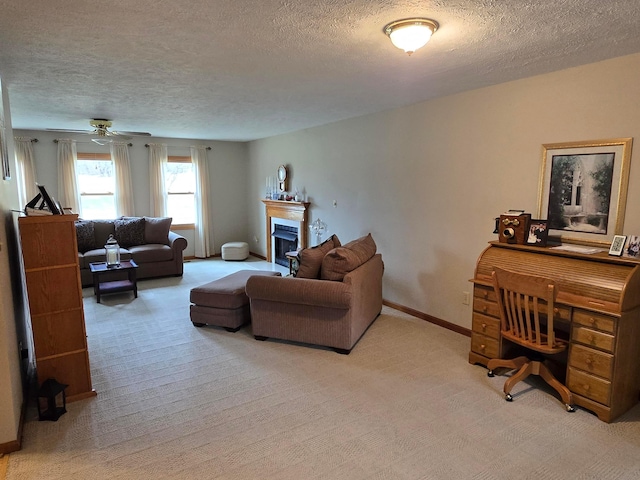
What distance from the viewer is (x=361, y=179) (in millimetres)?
4969

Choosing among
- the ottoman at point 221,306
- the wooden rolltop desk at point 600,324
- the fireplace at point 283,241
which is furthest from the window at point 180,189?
the wooden rolltop desk at point 600,324

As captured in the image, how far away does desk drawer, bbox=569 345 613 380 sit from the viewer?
240 cm

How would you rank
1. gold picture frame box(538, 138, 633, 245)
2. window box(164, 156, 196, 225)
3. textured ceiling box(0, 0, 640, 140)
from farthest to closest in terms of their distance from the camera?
1. window box(164, 156, 196, 225)
2. gold picture frame box(538, 138, 633, 245)
3. textured ceiling box(0, 0, 640, 140)

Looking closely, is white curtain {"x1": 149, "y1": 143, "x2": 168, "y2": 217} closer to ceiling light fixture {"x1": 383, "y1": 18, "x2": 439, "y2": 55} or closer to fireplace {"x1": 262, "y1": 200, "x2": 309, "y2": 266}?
fireplace {"x1": 262, "y1": 200, "x2": 309, "y2": 266}

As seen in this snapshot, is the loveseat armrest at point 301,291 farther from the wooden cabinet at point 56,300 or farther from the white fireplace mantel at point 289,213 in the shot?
the white fireplace mantel at point 289,213

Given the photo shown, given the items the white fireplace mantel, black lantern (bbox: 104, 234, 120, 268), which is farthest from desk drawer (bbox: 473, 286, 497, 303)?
black lantern (bbox: 104, 234, 120, 268)

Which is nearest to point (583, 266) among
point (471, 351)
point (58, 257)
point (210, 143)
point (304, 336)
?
point (471, 351)

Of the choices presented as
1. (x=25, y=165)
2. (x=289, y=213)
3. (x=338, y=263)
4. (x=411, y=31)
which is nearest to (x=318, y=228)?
(x=289, y=213)

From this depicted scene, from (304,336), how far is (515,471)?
1.91 meters

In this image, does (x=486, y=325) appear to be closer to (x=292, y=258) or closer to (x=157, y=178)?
(x=292, y=258)

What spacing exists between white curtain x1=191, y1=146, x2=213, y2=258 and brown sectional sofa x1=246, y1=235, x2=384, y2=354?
449cm

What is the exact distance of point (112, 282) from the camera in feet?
17.7

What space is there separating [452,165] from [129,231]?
5.13 meters

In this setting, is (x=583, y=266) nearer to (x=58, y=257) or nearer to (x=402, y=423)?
(x=402, y=423)
